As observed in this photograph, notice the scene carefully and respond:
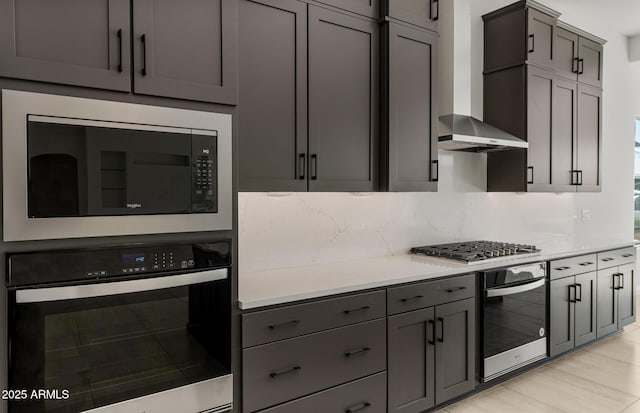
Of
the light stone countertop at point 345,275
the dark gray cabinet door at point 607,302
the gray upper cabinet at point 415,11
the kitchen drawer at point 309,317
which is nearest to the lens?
the kitchen drawer at point 309,317

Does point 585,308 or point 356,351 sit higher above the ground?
point 356,351

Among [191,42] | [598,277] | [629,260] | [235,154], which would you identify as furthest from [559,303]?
[191,42]

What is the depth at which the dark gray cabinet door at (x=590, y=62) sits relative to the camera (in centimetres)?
412

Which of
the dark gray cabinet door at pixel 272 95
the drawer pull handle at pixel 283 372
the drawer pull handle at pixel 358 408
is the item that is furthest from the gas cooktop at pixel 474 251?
the drawer pull handle at pixel 283 372

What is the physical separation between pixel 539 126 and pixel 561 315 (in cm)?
163

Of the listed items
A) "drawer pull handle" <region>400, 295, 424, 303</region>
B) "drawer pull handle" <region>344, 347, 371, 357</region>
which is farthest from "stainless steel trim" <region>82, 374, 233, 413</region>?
"drawer pull handle" <region>400, 295, 424, 303</region>

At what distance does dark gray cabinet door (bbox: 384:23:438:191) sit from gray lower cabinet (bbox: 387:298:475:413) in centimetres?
83

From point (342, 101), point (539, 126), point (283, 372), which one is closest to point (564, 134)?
point (539, 126)

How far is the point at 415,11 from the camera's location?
279 cm

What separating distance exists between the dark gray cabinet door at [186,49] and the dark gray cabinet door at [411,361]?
156 cm

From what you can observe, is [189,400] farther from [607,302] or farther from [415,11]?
[607,302]

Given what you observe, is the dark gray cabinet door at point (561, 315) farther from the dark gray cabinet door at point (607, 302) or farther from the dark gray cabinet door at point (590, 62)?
the dark gray cabinet door at point (590, 62)

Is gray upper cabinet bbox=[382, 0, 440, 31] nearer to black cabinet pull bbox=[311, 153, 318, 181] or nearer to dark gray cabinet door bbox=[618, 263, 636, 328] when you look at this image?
black cabinet pull bbox=[311, 153, 318, 181]

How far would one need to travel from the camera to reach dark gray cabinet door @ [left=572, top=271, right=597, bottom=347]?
3.54 meters
